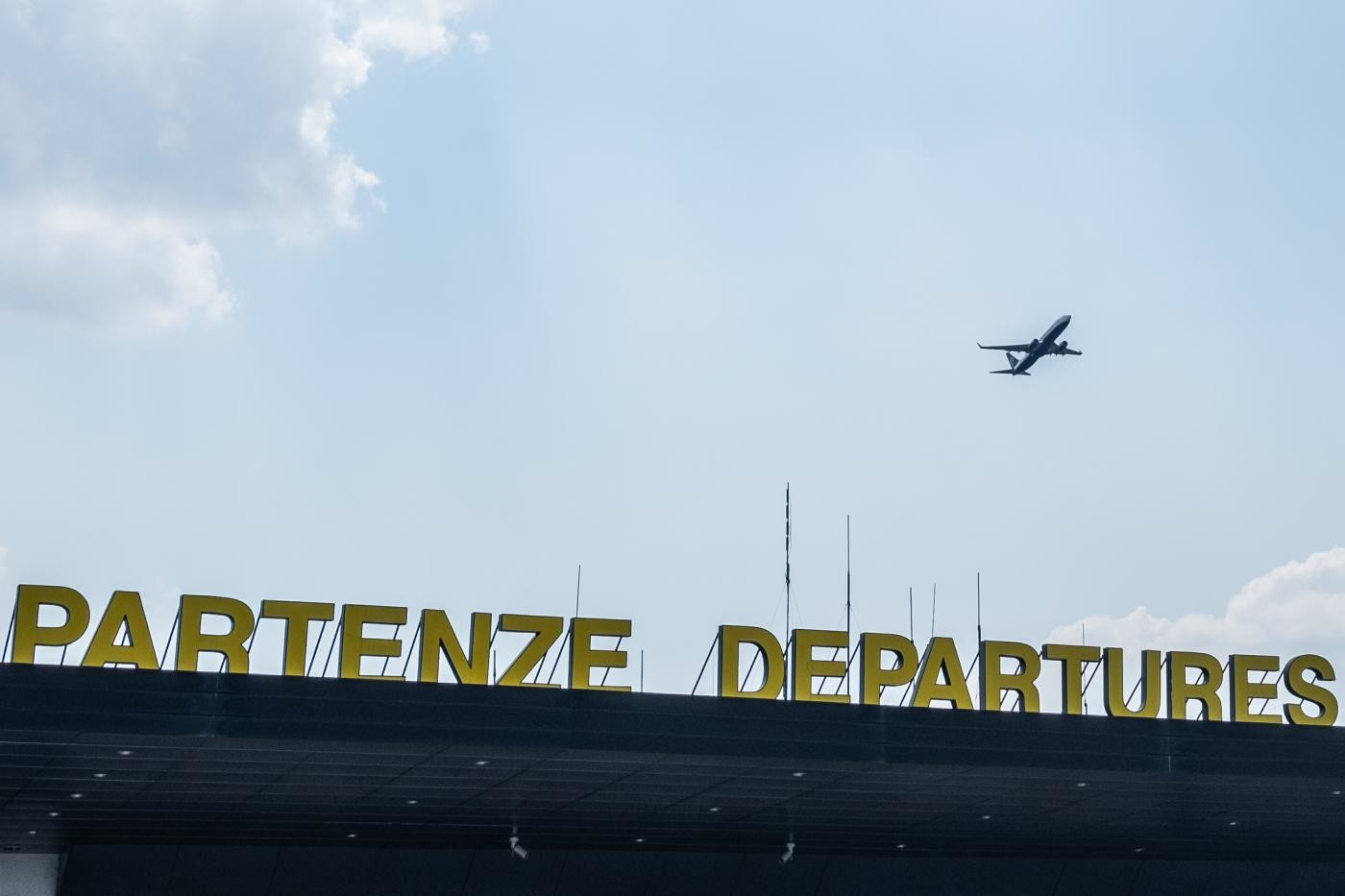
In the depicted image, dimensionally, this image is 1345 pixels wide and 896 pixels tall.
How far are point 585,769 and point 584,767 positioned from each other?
23 centimetres

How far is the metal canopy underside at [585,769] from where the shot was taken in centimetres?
3288

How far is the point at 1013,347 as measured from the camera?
84.7m

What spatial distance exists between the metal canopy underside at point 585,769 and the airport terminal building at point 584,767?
70mm

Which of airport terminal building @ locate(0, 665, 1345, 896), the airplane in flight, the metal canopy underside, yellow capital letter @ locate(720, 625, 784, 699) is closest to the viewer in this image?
the metal canopy underside

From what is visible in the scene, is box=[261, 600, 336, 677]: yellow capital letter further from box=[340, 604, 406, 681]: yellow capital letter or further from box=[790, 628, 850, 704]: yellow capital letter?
box=[790, 628, 850, 704]: yellow capital letter

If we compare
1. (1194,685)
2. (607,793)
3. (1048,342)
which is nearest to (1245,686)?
(1194,685)

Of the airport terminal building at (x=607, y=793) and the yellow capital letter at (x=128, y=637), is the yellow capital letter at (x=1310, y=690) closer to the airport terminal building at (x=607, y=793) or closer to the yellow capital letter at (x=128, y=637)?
the airport terminal building at (x=607, y=793)

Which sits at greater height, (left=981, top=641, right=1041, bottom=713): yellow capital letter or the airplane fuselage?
the airplane fuselage

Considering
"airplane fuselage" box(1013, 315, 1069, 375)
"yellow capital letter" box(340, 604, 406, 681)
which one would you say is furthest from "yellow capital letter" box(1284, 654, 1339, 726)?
"airplane fuselage" box(1013, 315, 1069, 375)

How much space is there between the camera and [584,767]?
37.0 m

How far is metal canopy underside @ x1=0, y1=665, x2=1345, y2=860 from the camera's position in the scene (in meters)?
32.9

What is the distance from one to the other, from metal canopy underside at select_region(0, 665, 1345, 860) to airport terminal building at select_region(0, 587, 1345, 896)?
2.8 inches

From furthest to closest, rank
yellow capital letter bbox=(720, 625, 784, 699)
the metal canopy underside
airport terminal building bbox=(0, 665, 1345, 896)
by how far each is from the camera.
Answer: yellow capital letter bbox=(720, 625, 784, 699)
airport terminal building bbox=(0, 665, 1345, 896)
the metal canopy underside

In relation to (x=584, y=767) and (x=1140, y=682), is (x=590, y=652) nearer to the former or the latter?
(x=584, y=767)
